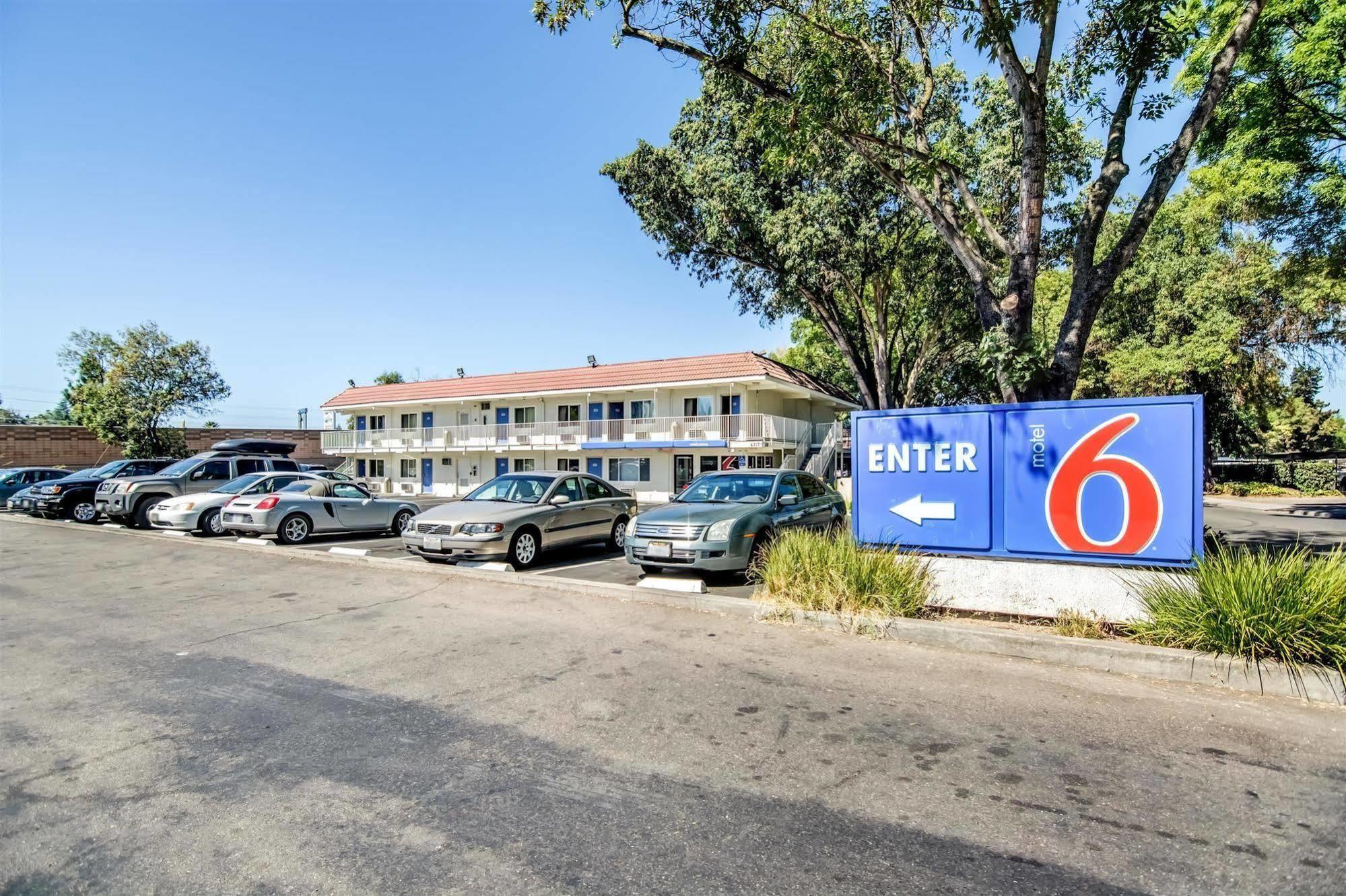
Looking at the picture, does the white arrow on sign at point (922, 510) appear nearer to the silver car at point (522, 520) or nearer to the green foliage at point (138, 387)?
the silver car at point (522, 520)

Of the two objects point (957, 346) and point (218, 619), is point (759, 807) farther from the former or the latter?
point (957, 346)

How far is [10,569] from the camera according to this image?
10500mm

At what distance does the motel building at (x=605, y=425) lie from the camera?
30.7m

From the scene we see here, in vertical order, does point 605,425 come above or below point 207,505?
above

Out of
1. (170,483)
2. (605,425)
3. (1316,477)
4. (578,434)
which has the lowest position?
(170,483)

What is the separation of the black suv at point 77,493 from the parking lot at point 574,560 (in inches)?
225

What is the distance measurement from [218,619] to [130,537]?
1042 centimetres

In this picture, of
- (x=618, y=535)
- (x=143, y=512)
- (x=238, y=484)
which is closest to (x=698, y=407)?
(x=238, y=484)

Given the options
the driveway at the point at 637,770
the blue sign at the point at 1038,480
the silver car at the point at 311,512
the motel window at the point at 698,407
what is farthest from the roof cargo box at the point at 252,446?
the blue sign at the point at 1038,480

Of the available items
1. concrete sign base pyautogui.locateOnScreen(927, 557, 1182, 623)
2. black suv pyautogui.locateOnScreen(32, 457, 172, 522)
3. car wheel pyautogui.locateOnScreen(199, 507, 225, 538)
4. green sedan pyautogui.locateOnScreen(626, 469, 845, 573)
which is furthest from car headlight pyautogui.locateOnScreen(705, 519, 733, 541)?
black suv pyautogui.locateOnScreen(32, 457, 172, 522)

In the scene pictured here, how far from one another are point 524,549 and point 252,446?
51.0ft

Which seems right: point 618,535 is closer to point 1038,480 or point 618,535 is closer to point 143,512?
point 1038,480

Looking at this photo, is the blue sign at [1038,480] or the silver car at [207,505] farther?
the silver car at [207,505]

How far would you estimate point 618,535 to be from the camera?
40.1 ft
